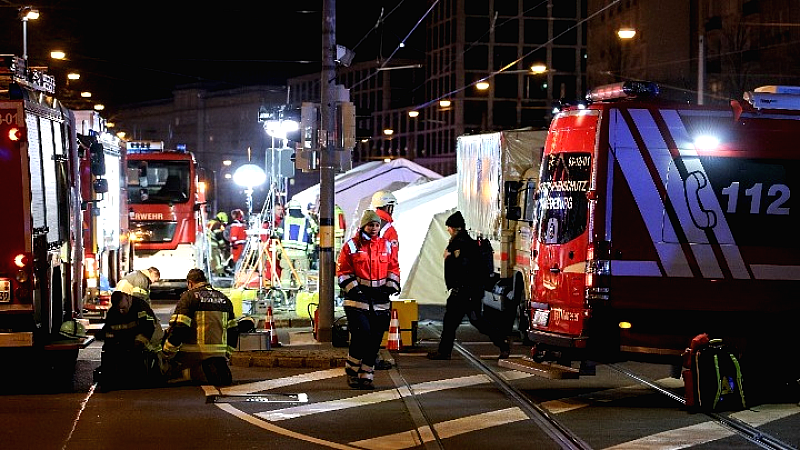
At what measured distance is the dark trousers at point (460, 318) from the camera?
1839cm

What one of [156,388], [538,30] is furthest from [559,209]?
[538,30]

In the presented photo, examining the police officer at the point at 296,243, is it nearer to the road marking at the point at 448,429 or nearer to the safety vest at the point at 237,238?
the safety vest at the point at 237,238

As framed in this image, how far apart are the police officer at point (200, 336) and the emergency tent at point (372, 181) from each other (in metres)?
Result: 23.0

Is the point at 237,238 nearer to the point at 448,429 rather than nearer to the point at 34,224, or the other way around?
the point at 34,224

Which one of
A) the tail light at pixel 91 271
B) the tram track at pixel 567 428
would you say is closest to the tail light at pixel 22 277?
the tram track at pixel 567 428

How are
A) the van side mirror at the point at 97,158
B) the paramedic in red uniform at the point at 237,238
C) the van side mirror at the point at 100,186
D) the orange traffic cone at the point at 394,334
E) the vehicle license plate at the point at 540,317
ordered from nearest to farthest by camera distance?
the vehicle license plate at the point at 540,317
the orange traffic cone at the point at 394,334
the van side mirror at the point at 97,158
the van side mirror at the point at 100,186
the paramedic in red uniform at the point at 237,238

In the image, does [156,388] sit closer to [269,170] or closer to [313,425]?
[313,425]

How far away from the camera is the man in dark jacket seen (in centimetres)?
1842

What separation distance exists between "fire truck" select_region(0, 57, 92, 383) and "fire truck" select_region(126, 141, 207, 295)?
15397 millimetres

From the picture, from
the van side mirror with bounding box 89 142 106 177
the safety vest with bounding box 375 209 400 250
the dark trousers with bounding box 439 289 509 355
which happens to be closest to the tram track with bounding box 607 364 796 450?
the safety vest with bounding box 375 209 400 250

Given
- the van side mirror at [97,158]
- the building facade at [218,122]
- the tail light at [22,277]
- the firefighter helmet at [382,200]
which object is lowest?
the tail light at [22,277]

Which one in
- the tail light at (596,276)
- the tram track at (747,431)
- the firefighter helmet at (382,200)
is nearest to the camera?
the tram track at (747,431)

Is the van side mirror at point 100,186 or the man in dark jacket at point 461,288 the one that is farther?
the van side mirror at point 100,186

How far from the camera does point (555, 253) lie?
14625mm
